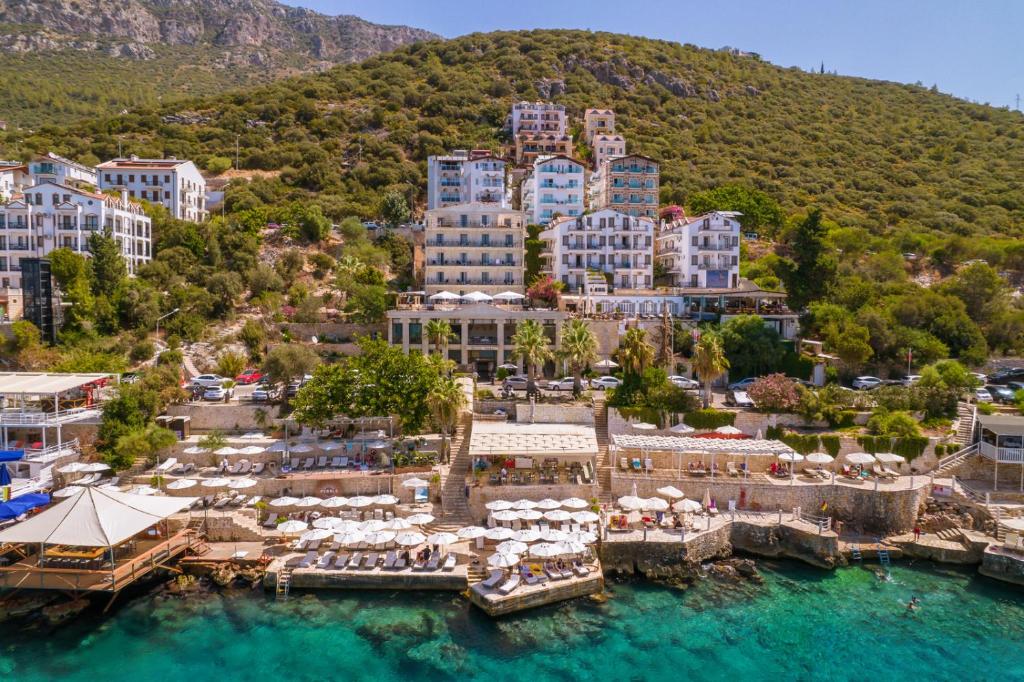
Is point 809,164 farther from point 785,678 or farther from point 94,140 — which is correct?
point 94,140

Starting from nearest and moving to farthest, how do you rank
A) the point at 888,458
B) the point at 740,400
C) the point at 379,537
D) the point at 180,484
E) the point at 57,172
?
the point at 379,537 < the point at 180,484 < the point at 888,458 < the point at 740,400 < the point at 57,172

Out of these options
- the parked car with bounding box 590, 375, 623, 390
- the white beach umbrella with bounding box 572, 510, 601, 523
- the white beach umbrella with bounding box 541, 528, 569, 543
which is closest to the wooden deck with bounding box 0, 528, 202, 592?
the white beach umbrella with bounding box 541, 528, 569, 543

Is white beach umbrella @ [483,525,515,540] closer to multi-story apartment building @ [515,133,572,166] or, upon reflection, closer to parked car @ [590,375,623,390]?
parked car @ [590,375,623,390]

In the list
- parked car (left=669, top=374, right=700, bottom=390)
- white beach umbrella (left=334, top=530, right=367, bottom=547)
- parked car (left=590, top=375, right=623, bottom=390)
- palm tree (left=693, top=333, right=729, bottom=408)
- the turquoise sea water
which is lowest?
the turquoise sea water

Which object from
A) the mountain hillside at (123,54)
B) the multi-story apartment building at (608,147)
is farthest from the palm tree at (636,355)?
the mountain hillside at (123,54)

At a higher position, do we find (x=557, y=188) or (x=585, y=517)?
(x=557, y=188)

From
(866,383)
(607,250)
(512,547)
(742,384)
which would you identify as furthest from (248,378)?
(866,383)

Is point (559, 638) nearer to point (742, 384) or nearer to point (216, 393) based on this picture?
point (742, 384)
